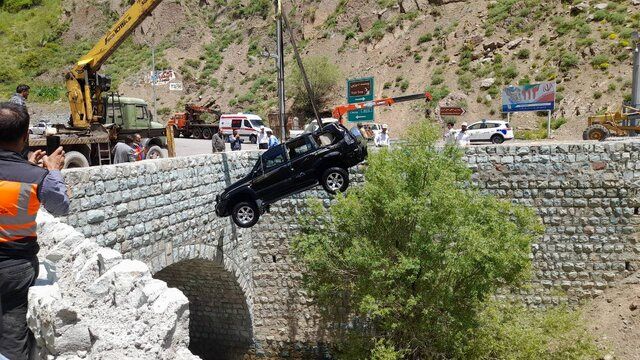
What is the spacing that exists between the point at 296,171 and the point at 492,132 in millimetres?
16088

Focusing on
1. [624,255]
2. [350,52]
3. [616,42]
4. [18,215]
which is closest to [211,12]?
[350,52]

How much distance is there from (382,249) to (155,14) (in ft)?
162

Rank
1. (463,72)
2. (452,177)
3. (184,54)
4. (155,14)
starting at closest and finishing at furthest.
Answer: (452,177) < (463,72) < (184,54) < (155,14)

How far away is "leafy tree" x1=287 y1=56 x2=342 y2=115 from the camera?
3791cm

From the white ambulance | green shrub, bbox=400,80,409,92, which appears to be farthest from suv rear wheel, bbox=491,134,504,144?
the white ambulance

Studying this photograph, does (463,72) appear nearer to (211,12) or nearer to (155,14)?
(211,12)

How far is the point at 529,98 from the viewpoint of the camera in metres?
24.6

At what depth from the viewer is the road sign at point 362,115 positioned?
20.5 meters

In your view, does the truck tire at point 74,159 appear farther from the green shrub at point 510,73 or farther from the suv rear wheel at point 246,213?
the green shrub at point 510,73

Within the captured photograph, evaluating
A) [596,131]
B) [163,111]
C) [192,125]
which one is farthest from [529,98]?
[163,111]

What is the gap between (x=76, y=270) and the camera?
3449 mm

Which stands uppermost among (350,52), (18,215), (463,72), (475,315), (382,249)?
(350,52)

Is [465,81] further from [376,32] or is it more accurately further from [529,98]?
[376,32]

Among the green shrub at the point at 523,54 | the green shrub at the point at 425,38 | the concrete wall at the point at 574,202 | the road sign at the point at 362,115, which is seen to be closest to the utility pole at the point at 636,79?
the concrete wall at the point at 574,202
